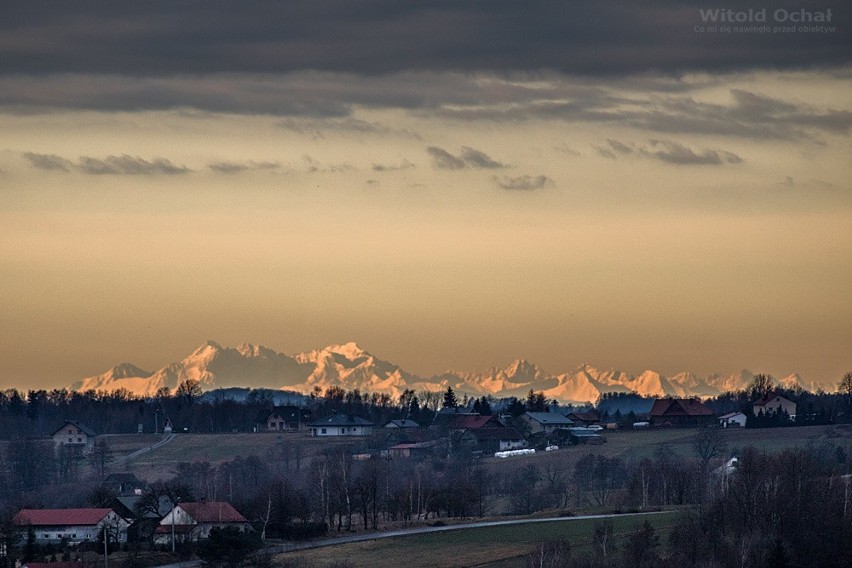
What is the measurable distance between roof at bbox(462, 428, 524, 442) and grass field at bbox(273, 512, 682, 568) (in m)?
68.5

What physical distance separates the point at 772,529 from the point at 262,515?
3525 cm

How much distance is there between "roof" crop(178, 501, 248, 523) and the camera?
387ft

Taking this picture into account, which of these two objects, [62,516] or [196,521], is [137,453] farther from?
[196,521]

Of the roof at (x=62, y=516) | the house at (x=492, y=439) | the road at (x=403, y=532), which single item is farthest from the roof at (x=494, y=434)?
the roof at (x=62, y=516)

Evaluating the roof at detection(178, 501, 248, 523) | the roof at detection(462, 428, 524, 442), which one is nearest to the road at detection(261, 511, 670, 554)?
the roof at detection(178, 501, 248, 523)

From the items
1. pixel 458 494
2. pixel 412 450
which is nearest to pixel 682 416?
pixel 412 450

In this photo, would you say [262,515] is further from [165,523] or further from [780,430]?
[780,430]

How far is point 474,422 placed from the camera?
194 meters

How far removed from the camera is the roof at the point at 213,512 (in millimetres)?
117938

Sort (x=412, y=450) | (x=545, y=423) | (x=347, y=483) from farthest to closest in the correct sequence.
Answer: (x=545, y=423), (x=412, y=450), (x=347, y=483)

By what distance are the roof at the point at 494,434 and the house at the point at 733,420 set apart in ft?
71.5

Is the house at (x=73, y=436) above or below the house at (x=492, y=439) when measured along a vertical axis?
above

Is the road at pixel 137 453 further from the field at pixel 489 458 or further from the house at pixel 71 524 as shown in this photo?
the house at pixel 71 524

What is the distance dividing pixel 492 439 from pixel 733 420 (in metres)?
26.5
